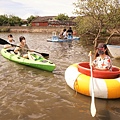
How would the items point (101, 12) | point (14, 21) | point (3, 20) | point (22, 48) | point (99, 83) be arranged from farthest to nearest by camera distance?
1. point (14, 21)
2. point (3, 20)
3. point (101, 12)
4. point (22, 48)
5. point (99, 83)

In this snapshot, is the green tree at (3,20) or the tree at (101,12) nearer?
the tree at (101,12)

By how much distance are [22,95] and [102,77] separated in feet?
7.50

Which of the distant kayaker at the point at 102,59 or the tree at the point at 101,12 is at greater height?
the tree at the point at 101,12

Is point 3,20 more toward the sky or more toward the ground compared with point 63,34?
more toward the sky

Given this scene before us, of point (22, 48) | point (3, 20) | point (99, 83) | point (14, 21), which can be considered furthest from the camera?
point (14, 21)

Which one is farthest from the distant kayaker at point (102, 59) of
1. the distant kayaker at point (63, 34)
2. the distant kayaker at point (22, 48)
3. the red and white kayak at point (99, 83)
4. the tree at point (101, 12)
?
the distant kayaker at point (63, 34)

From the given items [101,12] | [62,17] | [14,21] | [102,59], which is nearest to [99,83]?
[102,59]

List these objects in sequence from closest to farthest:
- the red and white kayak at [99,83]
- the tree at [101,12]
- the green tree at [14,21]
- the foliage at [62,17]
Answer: the red and white kayak at [99,83] < the tree at [101,12] < the green tree at [14,21] < the foliage at [62,17]

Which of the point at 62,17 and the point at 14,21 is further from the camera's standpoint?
the point at 62,17

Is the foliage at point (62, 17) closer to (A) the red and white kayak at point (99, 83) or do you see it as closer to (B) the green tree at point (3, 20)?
(B) the green tree at point (3, 20)

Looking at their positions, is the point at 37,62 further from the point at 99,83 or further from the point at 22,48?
the point at 99,83

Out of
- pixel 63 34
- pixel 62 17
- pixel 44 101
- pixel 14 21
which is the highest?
pixel 62 17

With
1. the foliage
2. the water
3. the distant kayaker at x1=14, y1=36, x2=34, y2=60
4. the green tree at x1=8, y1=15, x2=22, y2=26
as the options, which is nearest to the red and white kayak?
the water

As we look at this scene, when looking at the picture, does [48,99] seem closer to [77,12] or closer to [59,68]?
[59,68]
